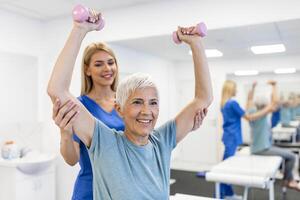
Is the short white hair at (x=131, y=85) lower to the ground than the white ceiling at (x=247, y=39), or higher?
lower

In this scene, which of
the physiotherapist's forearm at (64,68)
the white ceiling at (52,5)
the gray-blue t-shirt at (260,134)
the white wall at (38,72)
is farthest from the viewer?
the white wall at (38,72)

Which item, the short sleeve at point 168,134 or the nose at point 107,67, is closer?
the short sleeve at point 168,134

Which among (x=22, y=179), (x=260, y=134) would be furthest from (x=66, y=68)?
(x=22, y=179)

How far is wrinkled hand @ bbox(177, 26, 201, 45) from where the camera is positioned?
1.07m

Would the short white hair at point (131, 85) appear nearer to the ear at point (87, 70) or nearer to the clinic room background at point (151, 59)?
the ear at point (87, 70)

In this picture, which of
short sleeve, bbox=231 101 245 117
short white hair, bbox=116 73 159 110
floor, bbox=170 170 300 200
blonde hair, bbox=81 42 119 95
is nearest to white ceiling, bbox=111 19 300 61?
short sleeve, bbox=231 101 245 117

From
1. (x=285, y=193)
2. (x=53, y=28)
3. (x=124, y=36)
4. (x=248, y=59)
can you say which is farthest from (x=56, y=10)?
(x=285, y=193)

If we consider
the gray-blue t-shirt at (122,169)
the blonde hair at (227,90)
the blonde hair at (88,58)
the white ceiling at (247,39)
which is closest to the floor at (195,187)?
the blonde hair at (227,90)

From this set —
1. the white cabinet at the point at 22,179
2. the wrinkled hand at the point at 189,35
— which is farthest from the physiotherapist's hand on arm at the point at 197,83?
the white cabinet at the point at 22,179

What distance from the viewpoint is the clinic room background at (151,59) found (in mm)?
2248

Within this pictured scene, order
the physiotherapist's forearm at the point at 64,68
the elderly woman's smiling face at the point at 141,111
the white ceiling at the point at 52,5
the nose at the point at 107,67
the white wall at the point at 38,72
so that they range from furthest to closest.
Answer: the white wall at the point at 38,72 → the white ceiling at the point at 52,5 → the nose at the point at 107,67 → the elderly woman's smiling face at the point at 141,111 → the physiotherapist's forearm at the point at 64,68

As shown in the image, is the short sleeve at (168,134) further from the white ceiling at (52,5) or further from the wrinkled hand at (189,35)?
the white ceiling at (52,5)

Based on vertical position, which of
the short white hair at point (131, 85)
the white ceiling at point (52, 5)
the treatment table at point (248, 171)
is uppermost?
the white ceiling at point (52, 5)

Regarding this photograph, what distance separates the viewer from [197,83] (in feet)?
3.63
